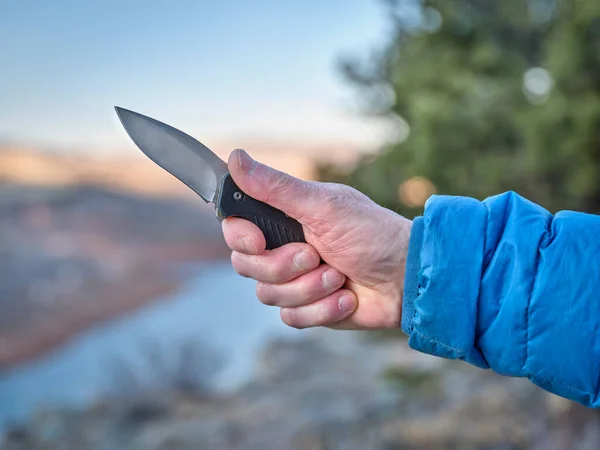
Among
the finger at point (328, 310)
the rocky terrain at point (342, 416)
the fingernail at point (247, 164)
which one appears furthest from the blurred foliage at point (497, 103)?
the rocky terrain at point (342, 416)

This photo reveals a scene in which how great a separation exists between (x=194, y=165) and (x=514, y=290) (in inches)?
29.4

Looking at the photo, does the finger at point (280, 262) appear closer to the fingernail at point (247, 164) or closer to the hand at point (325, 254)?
the hand at point (325, 254)

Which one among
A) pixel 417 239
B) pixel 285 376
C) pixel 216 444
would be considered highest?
pixel 417 239

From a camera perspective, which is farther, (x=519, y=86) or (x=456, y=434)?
(x=456, y=434)

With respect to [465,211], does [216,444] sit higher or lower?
lower

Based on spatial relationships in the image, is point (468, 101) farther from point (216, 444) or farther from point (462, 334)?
point (216, 444)

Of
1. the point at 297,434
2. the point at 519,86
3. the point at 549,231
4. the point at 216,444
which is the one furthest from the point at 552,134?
the point at 216,444

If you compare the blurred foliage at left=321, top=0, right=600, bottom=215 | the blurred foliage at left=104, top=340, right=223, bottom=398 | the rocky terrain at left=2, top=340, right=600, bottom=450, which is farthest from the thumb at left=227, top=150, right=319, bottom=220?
the blurred foliage at left=104, top=340, right=223, bottom=398

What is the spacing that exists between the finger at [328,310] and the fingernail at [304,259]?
0.37 feet

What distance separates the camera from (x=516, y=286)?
45.2 inches

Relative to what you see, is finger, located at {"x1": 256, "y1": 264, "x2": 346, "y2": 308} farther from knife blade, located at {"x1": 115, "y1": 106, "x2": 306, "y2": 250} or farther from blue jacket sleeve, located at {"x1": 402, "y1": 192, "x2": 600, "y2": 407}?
blue jacket sleeve, located at {"x1": 402, "y1": 192, "x2": 600, "y2": 407}

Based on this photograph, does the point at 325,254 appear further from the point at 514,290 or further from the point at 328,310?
the point at 514,290

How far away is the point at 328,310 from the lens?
1.50 metres

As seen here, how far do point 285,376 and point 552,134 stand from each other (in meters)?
Result: 5.71
